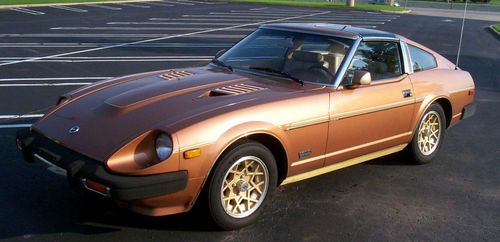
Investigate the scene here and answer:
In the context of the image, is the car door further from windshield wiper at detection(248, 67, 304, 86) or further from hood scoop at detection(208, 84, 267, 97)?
hood scoop at detection(208, 84, 267, 97)

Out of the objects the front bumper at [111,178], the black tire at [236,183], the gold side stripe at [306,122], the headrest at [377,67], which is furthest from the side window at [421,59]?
the front bumper at [111,178]

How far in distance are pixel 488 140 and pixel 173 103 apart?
437cm

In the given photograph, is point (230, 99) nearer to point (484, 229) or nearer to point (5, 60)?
point (484, 229)

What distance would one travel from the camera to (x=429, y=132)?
18.3 feet

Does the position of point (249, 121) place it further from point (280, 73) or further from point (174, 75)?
point (174, 75)

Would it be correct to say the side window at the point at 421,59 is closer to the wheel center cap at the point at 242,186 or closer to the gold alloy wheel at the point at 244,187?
the gold alloy wheel at the point at 244,187

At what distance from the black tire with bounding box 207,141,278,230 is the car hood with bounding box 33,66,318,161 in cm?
32

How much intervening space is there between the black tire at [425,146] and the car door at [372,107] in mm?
207

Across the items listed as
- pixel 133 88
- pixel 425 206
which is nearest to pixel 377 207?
pixel 425 206

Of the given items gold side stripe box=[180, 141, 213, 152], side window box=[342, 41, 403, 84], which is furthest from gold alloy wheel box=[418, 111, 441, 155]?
gold side stripe box=[180, 141, 213, 152]

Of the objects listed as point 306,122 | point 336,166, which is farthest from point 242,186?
point 336,166

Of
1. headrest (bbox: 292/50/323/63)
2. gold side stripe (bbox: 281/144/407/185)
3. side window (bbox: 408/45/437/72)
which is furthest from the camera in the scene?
side window (bbox: 408/45/437/72)

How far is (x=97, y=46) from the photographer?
1373 cm

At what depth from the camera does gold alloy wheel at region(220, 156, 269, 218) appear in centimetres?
375
